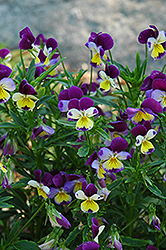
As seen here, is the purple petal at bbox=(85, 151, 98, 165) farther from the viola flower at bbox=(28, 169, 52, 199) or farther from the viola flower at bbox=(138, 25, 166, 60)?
the viola flower at bbox=(138, 25, 166, 60)

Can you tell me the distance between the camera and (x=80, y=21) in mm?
4371

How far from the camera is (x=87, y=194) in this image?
120 cm

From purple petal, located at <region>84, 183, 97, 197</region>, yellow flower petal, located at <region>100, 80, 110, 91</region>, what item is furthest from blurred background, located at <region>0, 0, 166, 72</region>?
purple petal, located at <region>84, 183, 97, 197</region>

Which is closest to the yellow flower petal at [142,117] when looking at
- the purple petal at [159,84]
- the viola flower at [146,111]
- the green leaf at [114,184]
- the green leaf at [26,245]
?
the viola flower at [146,111]

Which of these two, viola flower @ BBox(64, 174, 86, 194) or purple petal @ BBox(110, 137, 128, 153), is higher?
purple petal @ BBox(110, 137, 128, 153)

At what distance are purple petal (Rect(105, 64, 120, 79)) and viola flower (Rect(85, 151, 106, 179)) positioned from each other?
275 mm

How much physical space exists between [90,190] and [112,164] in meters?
0.11

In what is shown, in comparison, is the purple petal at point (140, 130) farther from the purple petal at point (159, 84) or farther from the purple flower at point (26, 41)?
the purple flower at point (26, 41)

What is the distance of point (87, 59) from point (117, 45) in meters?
0.39

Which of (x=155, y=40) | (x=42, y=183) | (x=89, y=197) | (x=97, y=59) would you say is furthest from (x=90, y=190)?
(x=155, y=40)

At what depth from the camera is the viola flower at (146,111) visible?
1165 mm

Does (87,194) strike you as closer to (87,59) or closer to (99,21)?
(87,59)

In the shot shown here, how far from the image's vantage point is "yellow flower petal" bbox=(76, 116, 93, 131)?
3.71ft

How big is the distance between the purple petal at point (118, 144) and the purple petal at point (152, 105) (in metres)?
0.13
